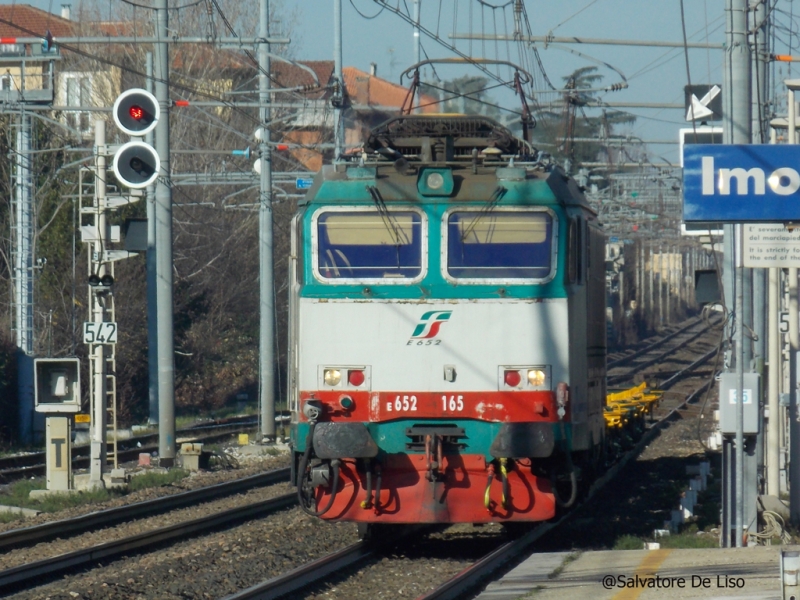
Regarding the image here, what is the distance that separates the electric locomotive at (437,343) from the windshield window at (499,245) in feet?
0.04

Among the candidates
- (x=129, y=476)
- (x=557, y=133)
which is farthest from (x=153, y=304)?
(x=557, y=133)

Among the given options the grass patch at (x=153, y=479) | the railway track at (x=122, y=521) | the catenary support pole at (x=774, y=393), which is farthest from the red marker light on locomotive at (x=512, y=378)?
the grass patch at (x=153, y=479)

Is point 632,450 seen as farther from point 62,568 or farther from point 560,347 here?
point 62,568

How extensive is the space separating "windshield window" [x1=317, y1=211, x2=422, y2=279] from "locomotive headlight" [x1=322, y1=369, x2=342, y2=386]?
0.80 m

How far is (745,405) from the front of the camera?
1034 centimetres

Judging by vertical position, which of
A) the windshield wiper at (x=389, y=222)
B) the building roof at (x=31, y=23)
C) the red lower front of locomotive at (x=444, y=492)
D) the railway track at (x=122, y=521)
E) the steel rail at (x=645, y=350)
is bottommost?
the steel rail at (x=645, y=350)

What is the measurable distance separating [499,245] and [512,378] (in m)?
1.13

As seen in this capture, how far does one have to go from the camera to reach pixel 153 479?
54.1 ft

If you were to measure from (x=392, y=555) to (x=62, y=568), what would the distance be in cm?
281

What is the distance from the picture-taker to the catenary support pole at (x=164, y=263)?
18.1m

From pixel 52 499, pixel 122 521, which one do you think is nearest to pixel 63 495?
pixel 52 499

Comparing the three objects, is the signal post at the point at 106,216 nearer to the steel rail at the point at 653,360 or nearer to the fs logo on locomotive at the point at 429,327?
the fs logo on locomotive at the point at 429,327

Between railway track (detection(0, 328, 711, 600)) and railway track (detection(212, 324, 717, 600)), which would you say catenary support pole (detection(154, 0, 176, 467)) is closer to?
railway track (detection(0, 328, 711, 600))

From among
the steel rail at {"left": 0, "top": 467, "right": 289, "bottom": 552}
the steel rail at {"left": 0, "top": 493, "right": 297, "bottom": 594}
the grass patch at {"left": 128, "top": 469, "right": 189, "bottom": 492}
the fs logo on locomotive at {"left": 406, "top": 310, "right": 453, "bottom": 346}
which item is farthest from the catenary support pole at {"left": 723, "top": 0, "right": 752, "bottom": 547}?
the grass patch at {"left": 128, "top": 469, "right": 189, "bottom": 492}
